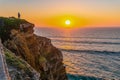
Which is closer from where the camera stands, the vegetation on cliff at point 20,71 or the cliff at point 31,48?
the vegetation on cliff at point 20,71

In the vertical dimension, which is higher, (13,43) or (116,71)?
(13,43)

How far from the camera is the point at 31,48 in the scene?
28969 mm

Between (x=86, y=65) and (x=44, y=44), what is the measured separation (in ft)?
104

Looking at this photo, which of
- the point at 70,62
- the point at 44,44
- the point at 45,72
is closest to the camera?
the point at 45,72

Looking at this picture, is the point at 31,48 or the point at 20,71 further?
the point at 31,48

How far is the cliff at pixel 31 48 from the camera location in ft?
82.8

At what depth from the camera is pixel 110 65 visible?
61.3m

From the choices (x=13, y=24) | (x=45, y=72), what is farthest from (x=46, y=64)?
(x=13, y=24)

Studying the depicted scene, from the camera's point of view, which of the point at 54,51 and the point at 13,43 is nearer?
the point at 13,43

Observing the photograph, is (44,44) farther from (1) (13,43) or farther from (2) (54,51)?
(1) (13,43)

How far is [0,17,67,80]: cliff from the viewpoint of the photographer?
2525cm

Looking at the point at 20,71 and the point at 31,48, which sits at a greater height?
the point at 31,48

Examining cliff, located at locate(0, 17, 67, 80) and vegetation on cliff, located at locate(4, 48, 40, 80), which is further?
cliff, located at locate(0, 17, 67, 80)

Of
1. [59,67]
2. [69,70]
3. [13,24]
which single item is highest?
[13,24]
